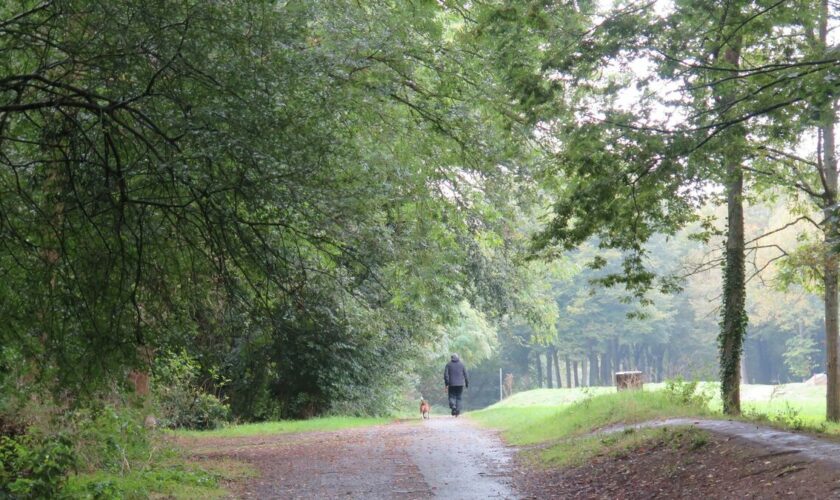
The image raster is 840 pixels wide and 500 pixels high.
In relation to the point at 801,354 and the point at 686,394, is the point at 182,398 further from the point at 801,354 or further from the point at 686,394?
the point at 801,354

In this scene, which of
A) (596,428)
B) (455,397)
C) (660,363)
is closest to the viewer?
(596,428)

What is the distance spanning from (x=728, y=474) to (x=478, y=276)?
11.9 meters

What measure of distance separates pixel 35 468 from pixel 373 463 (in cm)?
657

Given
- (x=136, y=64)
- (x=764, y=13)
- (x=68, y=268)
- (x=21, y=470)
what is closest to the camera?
(x=136, y=64)

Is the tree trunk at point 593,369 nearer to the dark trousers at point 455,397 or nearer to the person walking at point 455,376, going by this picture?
the dark trousers at point 455,397

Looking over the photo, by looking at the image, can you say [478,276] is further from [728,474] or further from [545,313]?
[728,474]

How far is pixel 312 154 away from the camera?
24.5ft

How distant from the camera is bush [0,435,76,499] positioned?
7.58 metres

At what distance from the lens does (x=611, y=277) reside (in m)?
11.2

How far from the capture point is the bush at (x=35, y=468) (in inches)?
299

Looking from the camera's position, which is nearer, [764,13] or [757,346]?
[764,13]

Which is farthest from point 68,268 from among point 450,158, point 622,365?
point 622,365

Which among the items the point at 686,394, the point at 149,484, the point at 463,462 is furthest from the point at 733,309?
the point at 149,484

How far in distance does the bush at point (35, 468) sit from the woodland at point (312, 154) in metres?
0.05
